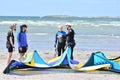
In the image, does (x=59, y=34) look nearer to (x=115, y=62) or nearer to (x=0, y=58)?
(x=115, y=62)

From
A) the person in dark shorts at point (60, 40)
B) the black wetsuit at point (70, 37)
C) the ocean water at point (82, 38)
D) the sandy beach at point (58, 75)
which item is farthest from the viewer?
the ocean water at point (82, 38)

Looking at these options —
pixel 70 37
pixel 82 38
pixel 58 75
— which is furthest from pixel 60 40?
pixel 82 38

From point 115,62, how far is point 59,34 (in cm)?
224

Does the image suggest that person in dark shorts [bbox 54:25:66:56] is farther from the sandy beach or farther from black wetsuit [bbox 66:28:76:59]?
the sandy beach

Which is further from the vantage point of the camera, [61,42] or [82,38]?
[82,38]

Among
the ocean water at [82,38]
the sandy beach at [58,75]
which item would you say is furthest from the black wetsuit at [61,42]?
the ocean water at [82,38]

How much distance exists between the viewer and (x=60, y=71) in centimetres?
1348

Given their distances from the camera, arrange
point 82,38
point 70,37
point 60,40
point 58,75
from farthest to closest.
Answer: point 82,38 < point 60,40 < point 70,37 < point 58,75

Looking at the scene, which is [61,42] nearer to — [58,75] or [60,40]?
[60,40]

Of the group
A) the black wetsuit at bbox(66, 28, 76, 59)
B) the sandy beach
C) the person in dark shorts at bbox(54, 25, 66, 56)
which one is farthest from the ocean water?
the sandy beach

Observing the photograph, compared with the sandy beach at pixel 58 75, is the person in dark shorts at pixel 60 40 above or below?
above

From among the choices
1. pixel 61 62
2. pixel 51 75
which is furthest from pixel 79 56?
pixel 51 75

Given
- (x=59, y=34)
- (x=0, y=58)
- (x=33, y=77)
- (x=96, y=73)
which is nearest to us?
(x=33, y=77)

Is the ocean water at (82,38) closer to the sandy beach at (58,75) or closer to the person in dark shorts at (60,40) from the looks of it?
the person in dark shorts at (60,40)
